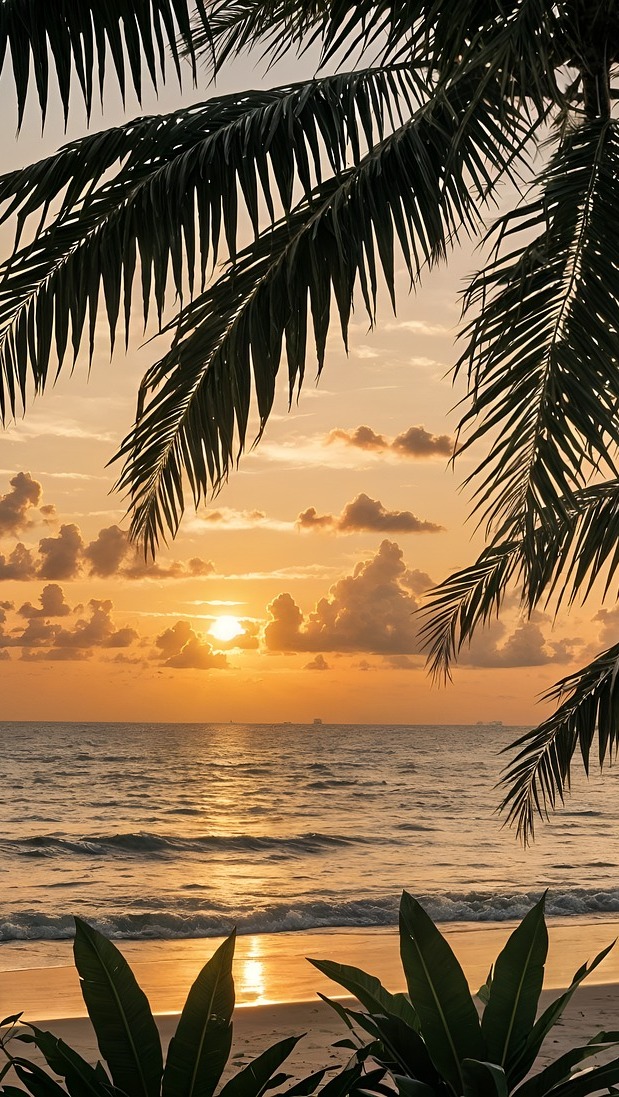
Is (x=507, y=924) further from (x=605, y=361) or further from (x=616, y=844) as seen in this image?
(x=605, y=361)

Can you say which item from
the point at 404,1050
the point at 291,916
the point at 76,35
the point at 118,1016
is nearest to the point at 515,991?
the point at 404,1050

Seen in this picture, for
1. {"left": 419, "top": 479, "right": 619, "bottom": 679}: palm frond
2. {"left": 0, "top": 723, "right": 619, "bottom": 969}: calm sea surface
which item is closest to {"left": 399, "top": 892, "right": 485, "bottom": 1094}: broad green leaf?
{"left": 419, "top": 479, "right": 619, "bottom": 679}: palm frond

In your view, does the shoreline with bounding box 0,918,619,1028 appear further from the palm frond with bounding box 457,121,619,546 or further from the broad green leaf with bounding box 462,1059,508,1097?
the broad green leaf with bounding box 462,1059,508,1097

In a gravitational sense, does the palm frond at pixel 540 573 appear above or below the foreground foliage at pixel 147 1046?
above

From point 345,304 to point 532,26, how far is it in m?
0.82

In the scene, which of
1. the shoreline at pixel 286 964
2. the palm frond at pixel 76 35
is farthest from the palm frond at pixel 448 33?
the shoreline at pixel 286 964

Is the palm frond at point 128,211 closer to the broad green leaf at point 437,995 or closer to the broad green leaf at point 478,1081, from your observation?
the broad green leaf at point 437,995

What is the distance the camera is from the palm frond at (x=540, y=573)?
339 cm

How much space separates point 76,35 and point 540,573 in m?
2.12

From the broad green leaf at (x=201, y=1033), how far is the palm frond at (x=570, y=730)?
3655 mm

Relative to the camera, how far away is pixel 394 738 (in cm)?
6800

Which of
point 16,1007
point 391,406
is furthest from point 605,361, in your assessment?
point 16,1007

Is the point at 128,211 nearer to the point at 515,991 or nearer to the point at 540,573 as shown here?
the point at 540,573

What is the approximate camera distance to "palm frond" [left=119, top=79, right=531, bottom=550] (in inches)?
110
